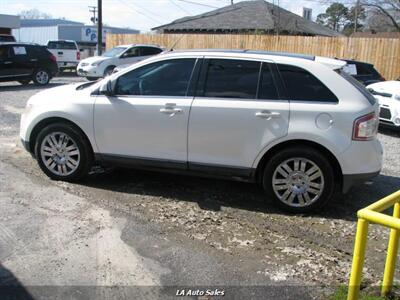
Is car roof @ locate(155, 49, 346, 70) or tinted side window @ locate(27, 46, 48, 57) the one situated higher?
car roof @ locate(155, 49, 346, 70)

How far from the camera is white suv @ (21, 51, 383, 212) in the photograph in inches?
196

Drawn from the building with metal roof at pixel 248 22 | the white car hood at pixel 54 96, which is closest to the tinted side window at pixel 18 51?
the white car hood at pixel 54 96

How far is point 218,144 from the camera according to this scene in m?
5.26

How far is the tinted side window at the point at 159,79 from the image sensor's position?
5.43 m

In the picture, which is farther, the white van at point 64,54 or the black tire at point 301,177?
the white van at point 64,54

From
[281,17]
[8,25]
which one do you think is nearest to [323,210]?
[281,17]

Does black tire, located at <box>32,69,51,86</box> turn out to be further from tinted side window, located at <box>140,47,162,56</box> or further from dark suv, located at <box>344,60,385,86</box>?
dark suv, located at <box>344,60,385,86</box>

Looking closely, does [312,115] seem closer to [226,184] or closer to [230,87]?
[230,87]

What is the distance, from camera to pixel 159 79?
5.52m

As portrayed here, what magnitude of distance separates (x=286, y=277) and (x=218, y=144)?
1843 mm

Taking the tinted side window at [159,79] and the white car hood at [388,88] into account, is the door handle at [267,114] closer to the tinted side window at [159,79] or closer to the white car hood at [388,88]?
the tinted side window at [159,79]

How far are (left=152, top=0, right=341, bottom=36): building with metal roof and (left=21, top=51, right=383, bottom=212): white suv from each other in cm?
2625

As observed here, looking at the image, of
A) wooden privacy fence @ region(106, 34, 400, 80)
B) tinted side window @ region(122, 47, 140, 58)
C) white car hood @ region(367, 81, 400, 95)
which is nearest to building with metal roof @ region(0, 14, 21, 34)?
wooden privacy fence @ region(106, 34, 400, 80)

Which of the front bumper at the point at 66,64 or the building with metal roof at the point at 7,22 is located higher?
the building with metal roof at the point at 7,22
